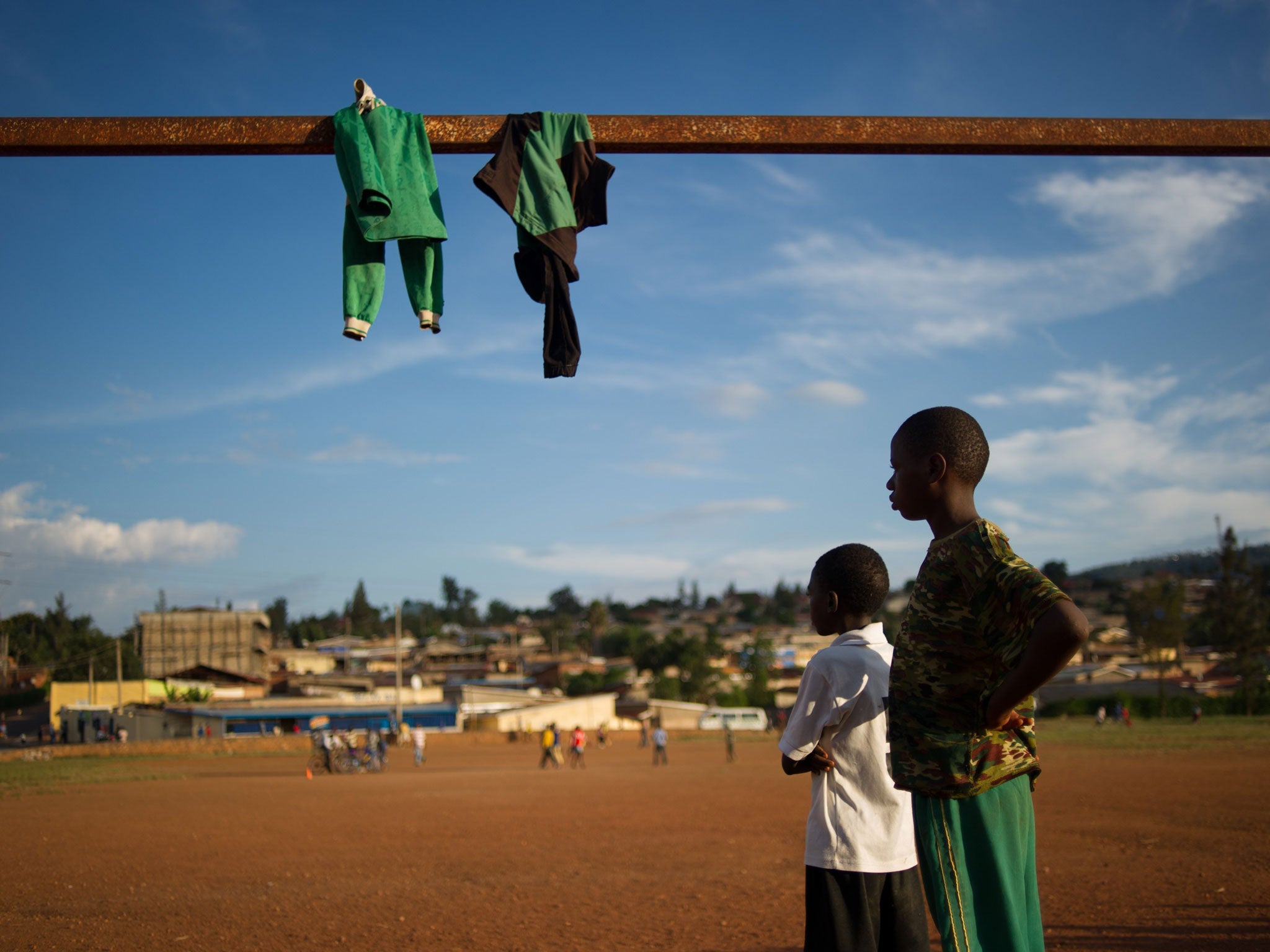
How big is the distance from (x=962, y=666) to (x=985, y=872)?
0.50 metres

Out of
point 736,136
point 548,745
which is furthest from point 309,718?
point 736,136

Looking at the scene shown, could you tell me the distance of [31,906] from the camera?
8.33m

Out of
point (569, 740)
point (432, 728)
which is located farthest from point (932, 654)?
point (432, 728)

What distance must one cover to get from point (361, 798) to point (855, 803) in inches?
749

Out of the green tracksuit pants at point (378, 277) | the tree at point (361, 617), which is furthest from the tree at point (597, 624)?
the green tracksuit pants at point (378, 277)

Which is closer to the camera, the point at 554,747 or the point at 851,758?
the point at 851,758

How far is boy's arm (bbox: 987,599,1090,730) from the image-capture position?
2.21m

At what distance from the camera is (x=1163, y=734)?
43.0 m

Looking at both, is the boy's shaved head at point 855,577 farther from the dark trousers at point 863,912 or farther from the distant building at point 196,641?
the distant building at point 196,641

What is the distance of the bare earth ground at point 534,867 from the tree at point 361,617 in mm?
174218

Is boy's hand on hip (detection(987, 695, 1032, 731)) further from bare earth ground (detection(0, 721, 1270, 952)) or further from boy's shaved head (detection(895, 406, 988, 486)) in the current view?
bare earth ground (detection(0, 721, 1270, 952))

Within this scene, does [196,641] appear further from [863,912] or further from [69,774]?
[863,912]

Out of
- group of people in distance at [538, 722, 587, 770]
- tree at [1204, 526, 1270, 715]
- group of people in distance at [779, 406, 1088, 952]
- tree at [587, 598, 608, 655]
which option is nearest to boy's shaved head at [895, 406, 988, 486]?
group of people in distance at [779, 406, 1088, 952]

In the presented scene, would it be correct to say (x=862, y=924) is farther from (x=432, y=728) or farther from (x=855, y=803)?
(x=432, y=728)
